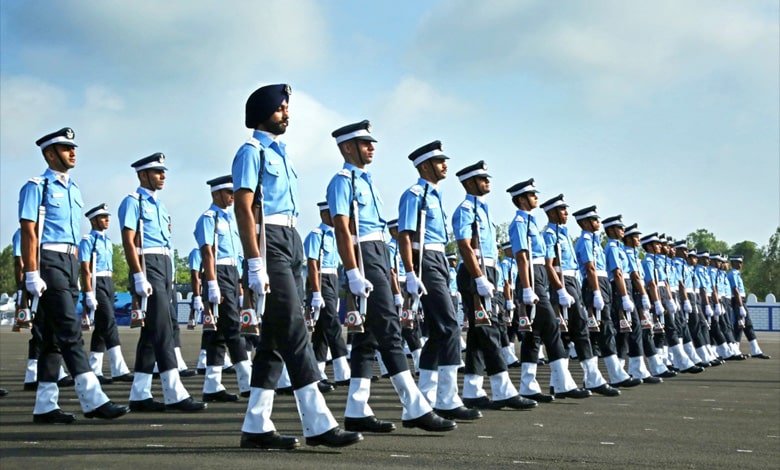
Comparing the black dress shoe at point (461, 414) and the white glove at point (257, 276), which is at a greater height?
the white glove at point (257, 276)

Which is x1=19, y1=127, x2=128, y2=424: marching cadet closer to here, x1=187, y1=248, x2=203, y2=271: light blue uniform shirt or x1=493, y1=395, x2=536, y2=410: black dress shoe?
x1=493, y1=395, x2=536, y2=410: black dress shoe

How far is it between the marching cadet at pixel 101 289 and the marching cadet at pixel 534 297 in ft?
18.6

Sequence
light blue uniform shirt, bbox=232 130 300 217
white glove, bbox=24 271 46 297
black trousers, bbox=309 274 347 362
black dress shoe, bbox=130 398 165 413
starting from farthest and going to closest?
black trousers, bbox=309 274 347 362, black dress shoe, bbox=130 398 165 413, white glove, bbox=24 271 46 297, light blue uniform shirt, bbox=232 130 300 217

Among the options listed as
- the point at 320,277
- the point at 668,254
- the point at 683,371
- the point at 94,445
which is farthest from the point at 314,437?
the point at 668,254

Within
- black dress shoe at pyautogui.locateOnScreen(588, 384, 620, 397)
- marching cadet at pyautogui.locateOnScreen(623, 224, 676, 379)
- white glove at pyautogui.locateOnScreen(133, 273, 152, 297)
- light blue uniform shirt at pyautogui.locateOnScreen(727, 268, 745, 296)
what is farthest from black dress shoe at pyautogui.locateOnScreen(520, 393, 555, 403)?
light blue uniform shirt at pyautogui.locateOnScreen(727, 268, 745, 296)

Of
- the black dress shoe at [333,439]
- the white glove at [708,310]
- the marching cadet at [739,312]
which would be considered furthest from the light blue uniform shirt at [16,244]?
the marching cadet at [739,312]

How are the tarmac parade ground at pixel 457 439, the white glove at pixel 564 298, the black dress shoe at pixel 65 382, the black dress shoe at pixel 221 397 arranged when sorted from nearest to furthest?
1. the tarmac parade ground at pixel 457 439
2. the black dress shoe at pixel 221 397
3. the white glove at pixel 564 298
4. the black dress shoe at pixel 65 382

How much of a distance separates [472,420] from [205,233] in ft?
13.1

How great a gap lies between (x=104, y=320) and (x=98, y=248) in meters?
1.64

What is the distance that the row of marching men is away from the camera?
6.58 m

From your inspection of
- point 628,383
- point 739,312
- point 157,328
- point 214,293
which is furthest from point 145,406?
point 739,312

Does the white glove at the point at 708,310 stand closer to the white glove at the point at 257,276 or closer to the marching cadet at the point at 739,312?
the marching cadet at the point at 739,312

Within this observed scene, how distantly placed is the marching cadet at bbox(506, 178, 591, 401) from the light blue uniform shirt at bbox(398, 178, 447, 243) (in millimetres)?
2093

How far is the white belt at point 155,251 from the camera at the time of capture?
957 cm
